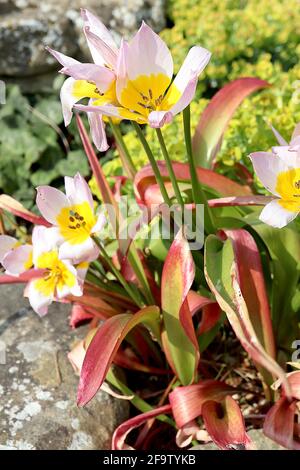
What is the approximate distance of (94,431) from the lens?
1.73m

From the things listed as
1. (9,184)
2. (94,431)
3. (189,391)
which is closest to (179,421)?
(189,391)

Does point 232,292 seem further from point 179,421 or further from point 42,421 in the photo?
point 42,421

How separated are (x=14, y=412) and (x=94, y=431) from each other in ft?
0.68

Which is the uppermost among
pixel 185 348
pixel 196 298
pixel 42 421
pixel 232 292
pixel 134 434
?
pixel 232 292

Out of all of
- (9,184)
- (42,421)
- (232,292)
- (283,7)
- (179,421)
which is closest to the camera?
(232,292)

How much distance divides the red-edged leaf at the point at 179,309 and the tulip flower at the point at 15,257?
32 centimetres

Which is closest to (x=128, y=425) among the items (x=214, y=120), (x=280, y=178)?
(x=280, y=178)

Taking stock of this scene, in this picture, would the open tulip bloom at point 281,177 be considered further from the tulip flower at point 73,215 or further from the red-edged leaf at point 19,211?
the red-edged leaf at point 19,211

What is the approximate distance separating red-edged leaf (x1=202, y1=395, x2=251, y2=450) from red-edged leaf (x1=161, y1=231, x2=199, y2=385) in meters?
0.10

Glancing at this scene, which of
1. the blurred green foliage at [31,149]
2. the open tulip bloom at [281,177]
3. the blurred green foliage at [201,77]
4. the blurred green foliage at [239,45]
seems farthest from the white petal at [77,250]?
the blurred green foliage at [31,149]

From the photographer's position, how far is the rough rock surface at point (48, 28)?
2.96 metres

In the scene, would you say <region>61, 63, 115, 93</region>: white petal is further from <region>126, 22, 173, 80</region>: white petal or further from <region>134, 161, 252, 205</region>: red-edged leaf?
<region>134, 161, 252, 205</region>: red-edged leaf

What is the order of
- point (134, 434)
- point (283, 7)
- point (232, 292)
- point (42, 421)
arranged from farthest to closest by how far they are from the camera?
point (283, 7) < point (134, 434) < point (42, 421) < point (232, 292)

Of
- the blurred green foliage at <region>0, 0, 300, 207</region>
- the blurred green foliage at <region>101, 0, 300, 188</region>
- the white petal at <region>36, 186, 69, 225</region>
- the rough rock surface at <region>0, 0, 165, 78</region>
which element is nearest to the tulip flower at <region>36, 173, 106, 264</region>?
the white petal at <region>36, 186, 69, 225</region>
